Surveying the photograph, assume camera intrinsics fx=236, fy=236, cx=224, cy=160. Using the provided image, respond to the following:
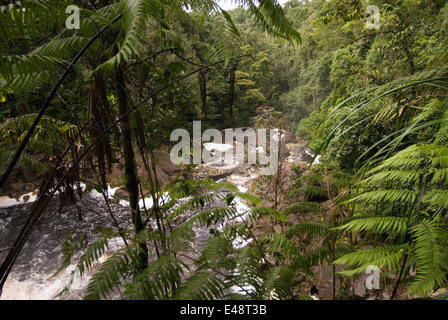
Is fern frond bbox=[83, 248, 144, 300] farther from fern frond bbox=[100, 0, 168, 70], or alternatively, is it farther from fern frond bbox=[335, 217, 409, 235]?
fern frond bbox=[335, 217, 409, 235]

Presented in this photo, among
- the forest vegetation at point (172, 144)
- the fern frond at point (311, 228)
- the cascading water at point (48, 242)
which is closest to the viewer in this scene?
the forest vegetation at point (172, 144)

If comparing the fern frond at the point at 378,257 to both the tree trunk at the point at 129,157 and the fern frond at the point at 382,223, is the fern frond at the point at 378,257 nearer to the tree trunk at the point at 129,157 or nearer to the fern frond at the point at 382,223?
the fern frond at the point at 382,223

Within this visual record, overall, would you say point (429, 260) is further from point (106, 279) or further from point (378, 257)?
point (106, 279)

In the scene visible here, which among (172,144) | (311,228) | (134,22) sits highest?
(134,22)

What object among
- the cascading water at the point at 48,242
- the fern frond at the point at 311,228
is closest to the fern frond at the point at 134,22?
the fern frond at the point at 311,228

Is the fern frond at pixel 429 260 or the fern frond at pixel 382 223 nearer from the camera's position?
the fern frond at pixel 429 260

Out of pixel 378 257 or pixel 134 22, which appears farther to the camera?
pixel 378 257

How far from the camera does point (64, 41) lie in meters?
0.90

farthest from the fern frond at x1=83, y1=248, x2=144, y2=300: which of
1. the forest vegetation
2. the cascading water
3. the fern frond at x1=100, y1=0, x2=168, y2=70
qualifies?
the cascading water

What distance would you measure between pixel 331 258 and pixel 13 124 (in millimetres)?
2401

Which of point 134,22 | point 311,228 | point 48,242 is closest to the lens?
point 134,22

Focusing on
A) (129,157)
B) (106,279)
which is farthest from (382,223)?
(129,157)

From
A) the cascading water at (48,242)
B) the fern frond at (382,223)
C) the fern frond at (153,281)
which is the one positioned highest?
the fern frond at (382,223)
